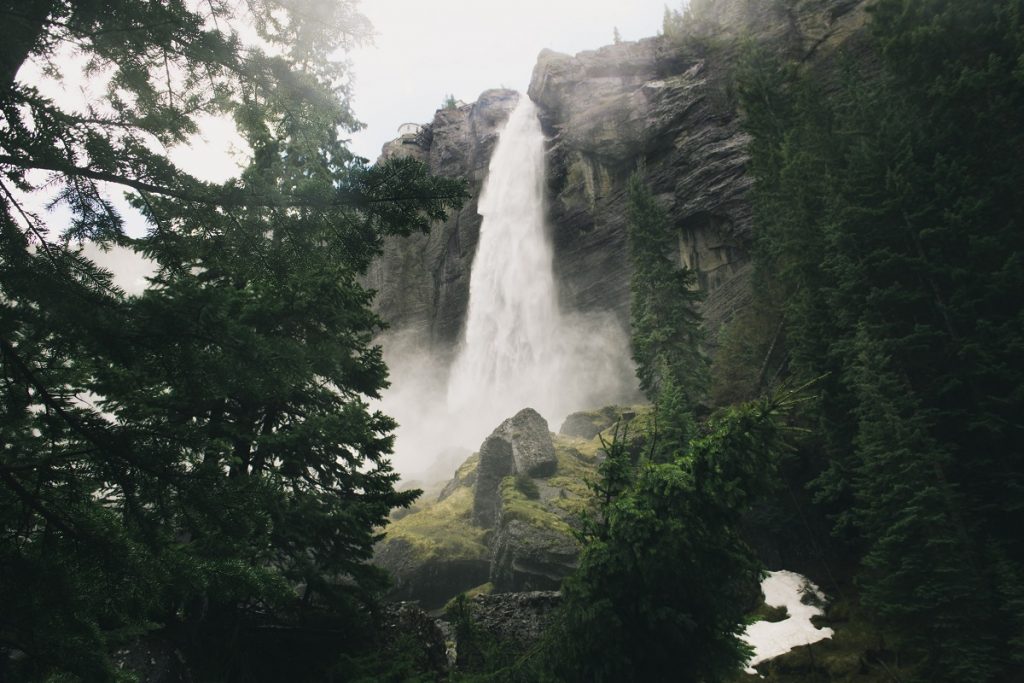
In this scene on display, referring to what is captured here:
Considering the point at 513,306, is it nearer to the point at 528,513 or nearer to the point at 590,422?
the point at 590,422

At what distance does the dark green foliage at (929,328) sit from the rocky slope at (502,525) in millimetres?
6864

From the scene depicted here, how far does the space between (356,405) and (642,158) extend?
3386 centimetres

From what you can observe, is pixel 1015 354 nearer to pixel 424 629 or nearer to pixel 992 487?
pixel 992 487

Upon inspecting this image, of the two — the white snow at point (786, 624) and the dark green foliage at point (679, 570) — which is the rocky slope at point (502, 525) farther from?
the dark green foliage at point (679, 570)

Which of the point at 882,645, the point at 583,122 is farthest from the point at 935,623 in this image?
the point at 583,122

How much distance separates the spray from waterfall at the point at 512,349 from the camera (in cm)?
4000

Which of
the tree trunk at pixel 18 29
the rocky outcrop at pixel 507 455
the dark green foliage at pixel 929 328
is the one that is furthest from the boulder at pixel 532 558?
the tree trunk at pixel 18 29

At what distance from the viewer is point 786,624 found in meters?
14.5

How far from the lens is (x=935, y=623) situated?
36.7ft

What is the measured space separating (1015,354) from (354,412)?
13963 millimetres

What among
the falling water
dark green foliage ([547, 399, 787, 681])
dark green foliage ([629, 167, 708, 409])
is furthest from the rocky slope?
the falling water

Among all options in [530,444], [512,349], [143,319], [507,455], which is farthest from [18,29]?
[512,349]

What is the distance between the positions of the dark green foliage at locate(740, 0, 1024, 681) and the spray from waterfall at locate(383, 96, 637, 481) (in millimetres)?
20804

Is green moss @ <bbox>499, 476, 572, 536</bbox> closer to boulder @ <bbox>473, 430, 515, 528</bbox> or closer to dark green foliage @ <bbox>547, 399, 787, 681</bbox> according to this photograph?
boulder @ <bbox>473, 430, 515, 528</bbox>
